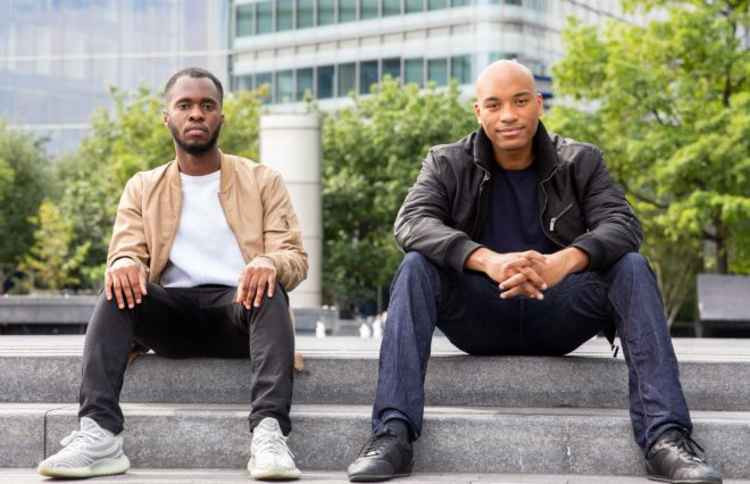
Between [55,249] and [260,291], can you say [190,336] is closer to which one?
[260,291]

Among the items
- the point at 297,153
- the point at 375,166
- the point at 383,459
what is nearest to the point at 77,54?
the point at 375,166

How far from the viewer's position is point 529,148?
17.5 ft

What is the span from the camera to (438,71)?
53.1 metres

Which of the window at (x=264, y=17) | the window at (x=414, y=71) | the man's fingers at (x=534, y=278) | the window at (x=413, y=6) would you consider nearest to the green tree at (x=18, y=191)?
the window at (x=264, y=17)

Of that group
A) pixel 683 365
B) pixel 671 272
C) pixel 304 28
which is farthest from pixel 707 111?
pixel 304 28

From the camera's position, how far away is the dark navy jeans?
462 cm

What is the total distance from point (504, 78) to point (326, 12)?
52739mm

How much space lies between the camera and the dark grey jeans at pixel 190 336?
15.7ft

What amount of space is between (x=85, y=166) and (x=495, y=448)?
4426cm

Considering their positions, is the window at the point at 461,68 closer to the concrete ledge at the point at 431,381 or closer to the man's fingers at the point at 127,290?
the concrete ledge at the point at 431,381

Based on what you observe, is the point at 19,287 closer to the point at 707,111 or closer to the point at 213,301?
the point at 707,111

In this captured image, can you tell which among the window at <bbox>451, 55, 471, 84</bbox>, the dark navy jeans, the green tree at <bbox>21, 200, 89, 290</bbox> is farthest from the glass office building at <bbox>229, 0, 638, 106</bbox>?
the dark navy jeans

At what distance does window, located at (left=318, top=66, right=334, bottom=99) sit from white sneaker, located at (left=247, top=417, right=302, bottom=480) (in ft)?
173

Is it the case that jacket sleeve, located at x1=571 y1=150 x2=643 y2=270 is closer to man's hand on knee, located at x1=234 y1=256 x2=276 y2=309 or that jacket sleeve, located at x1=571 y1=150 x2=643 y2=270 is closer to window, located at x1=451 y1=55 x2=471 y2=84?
man's hand on knee, located at x1=234 y1=256 x2=276 y2=309
